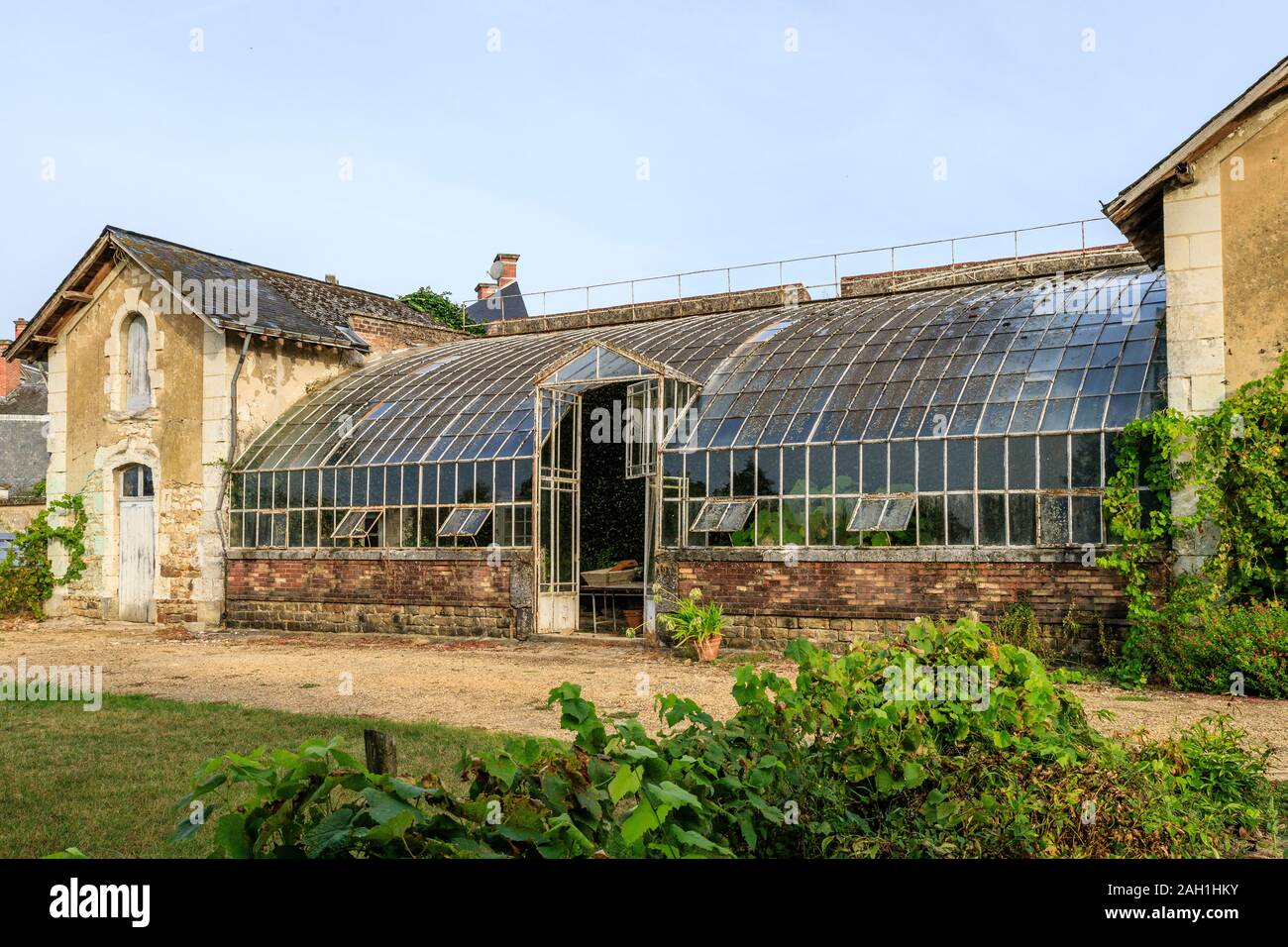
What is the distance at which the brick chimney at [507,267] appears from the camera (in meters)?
40.5

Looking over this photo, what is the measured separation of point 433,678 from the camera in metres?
13.8

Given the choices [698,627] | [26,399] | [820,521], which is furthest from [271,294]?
[26,399]

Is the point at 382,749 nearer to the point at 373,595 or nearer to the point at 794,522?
the point at 794,522

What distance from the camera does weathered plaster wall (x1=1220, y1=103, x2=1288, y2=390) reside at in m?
12.9

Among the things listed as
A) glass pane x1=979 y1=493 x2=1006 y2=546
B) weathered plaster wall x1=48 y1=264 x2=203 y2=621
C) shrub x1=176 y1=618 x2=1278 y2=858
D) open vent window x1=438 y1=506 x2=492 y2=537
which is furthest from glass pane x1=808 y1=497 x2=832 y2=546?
weathered plaster wall x1=48 y1=264 x2=203 y2=621

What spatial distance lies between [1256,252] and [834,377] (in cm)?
627

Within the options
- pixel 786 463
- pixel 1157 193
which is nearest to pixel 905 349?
pixel 786 463

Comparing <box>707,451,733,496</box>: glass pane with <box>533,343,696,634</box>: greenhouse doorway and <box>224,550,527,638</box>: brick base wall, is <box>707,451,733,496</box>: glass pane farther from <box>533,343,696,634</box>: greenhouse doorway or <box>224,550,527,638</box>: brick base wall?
<box>224,550,527,638</box>: brick base wall

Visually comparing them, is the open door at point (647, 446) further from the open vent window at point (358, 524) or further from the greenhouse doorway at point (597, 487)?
the open vent window at point (358, 524)

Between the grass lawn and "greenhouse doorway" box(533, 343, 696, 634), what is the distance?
839 cm
